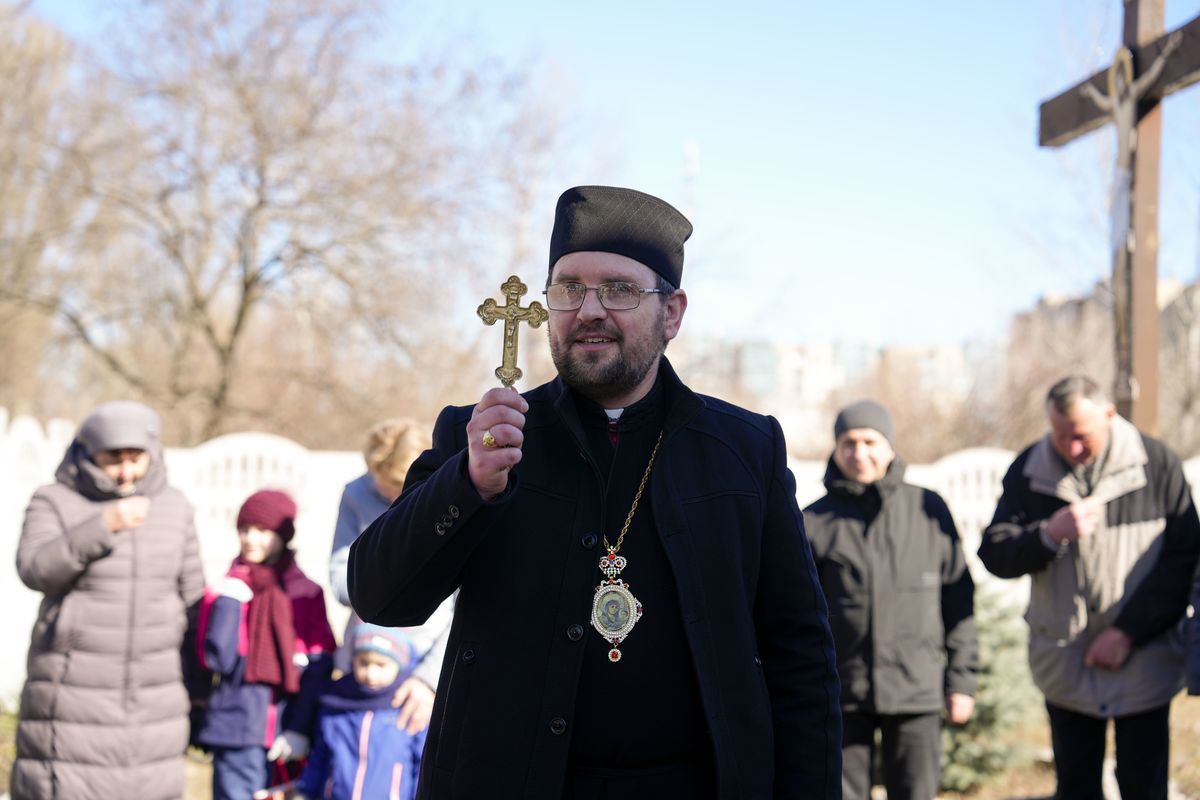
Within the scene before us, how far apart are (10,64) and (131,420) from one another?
52.2ft

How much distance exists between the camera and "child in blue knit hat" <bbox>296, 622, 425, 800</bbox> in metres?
4.62

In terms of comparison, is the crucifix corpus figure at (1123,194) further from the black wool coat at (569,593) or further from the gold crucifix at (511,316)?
the gold crucifix at (511,316)

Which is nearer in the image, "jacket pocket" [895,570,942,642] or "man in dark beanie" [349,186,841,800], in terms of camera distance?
"man in dark beanie" [349,186,841,800]

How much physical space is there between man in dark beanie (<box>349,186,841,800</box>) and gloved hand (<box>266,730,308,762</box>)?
263 centimetres

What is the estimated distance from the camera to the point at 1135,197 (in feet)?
21.6

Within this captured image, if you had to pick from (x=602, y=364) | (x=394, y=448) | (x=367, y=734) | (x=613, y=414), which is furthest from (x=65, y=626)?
(x=602, y=364)

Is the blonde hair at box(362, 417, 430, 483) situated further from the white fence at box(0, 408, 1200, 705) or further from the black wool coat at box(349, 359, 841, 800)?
the white fence at box(0, 408, 1200, 705)

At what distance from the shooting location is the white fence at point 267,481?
10.1 meters

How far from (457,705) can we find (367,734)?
244 cm

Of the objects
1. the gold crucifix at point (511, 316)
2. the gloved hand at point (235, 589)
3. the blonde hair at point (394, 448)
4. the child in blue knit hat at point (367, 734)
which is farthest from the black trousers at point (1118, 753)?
the gold crucifix at point (511, 316)

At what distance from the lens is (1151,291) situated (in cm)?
654

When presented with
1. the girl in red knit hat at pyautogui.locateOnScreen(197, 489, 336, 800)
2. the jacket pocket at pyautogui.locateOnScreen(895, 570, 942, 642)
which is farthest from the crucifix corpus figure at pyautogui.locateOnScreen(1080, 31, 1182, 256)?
the girl in red knit hat at pyautogui.locateOnScreen(197, 489, 336, 800)

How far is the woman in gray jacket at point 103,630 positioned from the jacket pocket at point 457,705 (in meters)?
2.93

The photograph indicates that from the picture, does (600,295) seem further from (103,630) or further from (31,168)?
(31,168)
